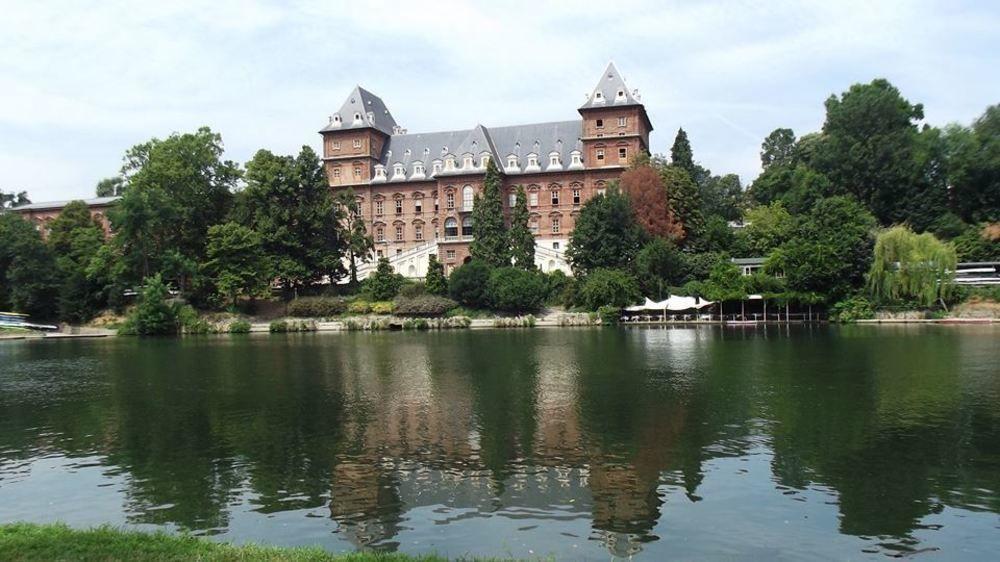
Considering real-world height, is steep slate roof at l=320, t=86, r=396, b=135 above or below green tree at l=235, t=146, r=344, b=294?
above

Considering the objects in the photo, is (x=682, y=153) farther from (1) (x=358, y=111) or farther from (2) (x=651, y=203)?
(1) (x=358, y=111)

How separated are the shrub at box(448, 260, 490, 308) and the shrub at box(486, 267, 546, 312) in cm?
51

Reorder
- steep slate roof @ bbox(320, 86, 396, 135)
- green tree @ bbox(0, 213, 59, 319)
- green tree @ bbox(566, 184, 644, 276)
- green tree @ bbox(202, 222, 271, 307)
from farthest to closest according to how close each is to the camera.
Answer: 1. steep slate roof @ bbox(320, 86, 396, 135)
2. green tree @ bbox(0, 213, 59, 319)
3. green tree @ bbox(566, 184, 644, 276)
4. green tree @ bbox(202, 222, 271, 307)

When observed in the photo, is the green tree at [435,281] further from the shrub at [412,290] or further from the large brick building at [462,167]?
the large brick building at [462,167]

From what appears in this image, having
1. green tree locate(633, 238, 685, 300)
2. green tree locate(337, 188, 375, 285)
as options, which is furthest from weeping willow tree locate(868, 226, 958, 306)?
green tree locate(337, 188, 375, 285)

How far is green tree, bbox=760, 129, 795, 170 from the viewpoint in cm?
9106

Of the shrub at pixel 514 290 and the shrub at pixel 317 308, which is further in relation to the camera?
the shrub at pixel 317 308

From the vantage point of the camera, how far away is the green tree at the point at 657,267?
51.3m

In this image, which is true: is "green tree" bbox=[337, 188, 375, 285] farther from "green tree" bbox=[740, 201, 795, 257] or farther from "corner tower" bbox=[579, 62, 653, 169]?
"green tree" bbox=[740, 201, 795, 257]

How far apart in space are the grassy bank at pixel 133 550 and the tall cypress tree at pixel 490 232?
47.8 m

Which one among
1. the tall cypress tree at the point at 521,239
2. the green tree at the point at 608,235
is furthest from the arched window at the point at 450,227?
the green tree at the point at 608,235

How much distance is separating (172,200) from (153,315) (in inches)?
402

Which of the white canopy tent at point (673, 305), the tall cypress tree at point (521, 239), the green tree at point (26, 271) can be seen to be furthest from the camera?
the tall cypress tree at point (521, 239)

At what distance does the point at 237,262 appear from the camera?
5366cm
